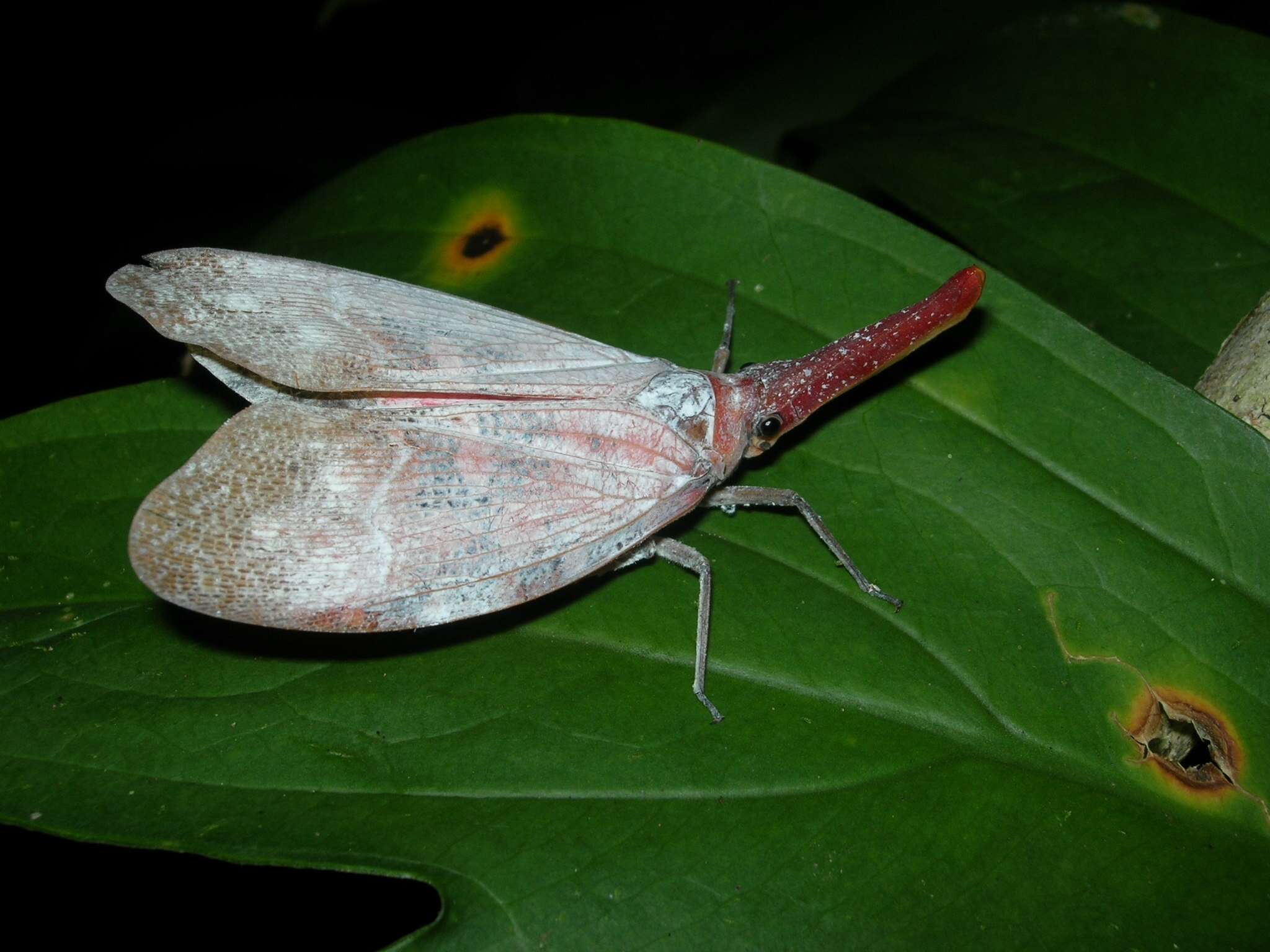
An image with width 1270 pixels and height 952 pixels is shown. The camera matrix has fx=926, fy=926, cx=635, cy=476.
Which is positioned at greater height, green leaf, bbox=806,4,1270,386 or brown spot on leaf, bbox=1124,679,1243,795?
green leaf, bbox=806,4,1270,386

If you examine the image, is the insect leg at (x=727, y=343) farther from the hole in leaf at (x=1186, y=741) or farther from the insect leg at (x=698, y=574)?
the hole in leaf at (x=1186, y=741)

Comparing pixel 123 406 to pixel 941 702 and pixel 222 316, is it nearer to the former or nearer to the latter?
pixel 222 316

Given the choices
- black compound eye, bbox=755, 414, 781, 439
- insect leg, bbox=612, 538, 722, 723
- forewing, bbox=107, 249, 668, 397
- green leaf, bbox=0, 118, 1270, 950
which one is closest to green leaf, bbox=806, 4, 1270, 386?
green leaf, bbox=0, 118, 1270, 950

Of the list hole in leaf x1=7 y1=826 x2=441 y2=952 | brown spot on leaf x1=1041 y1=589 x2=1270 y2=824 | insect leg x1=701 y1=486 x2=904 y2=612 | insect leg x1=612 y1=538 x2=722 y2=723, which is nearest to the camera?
brown spot on leaf x1=1041 y1=589 x2=1270 y2=824

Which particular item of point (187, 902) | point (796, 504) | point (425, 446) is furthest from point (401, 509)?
point (187, 902)

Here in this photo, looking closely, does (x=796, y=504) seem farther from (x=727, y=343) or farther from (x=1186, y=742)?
(x=1186, y=742)

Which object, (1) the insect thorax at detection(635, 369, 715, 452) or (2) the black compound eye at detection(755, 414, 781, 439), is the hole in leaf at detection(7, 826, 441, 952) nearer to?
(1) the insect thorax at detection(635, 369, 715, 452)

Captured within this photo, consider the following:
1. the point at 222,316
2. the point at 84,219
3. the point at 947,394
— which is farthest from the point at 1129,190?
the point at 84,219
